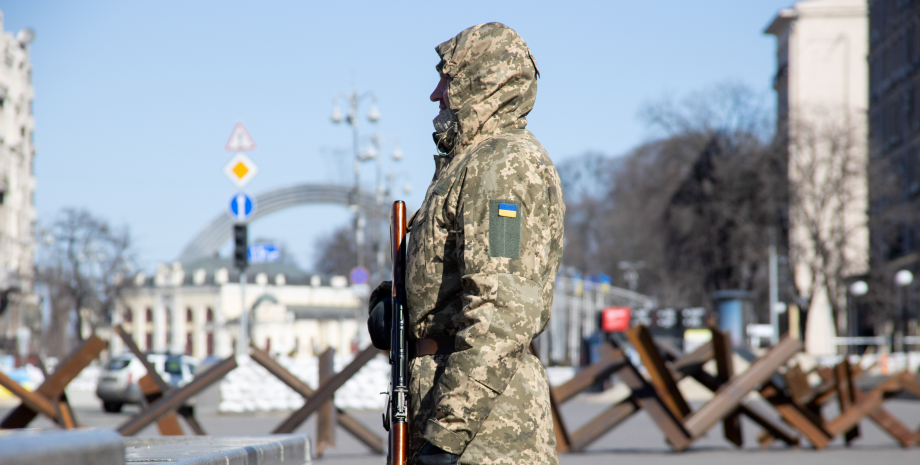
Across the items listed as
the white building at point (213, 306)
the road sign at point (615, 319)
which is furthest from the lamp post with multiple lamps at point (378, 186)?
the white building at point (213, 306)

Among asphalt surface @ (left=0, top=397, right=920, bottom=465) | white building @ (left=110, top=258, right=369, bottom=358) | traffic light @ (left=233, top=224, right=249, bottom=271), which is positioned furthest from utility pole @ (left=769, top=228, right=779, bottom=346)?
white building @ (left=110, top=258, right=369, bottom=358)

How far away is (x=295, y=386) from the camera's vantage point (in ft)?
31.8

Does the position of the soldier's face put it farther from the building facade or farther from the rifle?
the building facade

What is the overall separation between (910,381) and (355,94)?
2341 cm

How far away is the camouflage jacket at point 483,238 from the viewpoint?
2.67 m

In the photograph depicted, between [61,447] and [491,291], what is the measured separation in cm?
134

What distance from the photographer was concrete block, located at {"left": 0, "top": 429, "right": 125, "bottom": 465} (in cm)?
146

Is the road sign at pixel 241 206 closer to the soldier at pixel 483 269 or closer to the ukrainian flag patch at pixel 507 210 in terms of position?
the soldier at pixel 483 269

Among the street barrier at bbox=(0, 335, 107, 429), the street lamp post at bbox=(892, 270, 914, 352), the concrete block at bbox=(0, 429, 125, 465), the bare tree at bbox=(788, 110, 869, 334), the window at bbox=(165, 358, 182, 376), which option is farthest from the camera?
Result: the bare tree at bbox=(788, 110, 869, 334)

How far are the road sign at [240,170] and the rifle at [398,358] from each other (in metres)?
13.0

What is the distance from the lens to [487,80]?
10.0ft

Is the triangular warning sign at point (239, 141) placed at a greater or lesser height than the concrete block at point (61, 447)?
greater

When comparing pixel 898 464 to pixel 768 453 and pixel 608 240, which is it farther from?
pixel 608 240

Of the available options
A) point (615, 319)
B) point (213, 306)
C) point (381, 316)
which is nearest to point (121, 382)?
point (615, 319)
